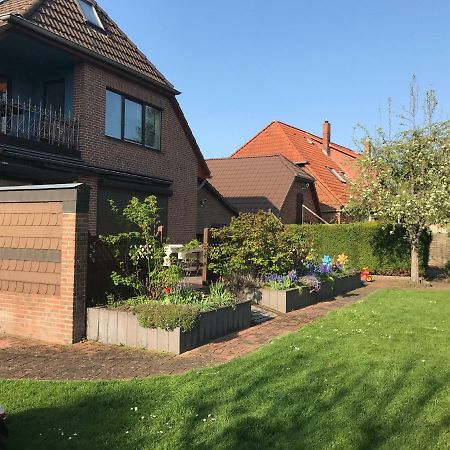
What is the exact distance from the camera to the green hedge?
20.1 meters

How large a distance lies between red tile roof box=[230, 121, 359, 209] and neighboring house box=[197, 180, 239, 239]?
1383 centimetres

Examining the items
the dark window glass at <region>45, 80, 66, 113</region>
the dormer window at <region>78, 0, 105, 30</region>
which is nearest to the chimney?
the dormer window at <region>78, 0, 105, 30</region>

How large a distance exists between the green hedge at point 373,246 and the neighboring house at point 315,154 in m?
10.6

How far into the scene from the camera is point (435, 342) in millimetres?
7574

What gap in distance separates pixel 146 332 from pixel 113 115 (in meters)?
9.68

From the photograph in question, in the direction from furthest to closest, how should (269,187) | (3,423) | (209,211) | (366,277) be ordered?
(269,187) → (209,211) → (366,277) → (3,423)

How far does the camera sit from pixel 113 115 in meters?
15.2

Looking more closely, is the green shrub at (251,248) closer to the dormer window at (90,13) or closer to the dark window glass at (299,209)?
the dormer window at (90,13)

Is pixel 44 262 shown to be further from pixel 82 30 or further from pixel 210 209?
pixel 210 209

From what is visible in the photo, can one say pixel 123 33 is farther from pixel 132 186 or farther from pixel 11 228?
pixel 11 228

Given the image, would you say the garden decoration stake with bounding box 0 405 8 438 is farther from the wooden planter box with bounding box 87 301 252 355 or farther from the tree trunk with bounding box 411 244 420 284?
the tree trunk with bounding box 411 244 420 284

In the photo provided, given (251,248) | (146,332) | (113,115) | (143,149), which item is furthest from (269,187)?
(146,332)

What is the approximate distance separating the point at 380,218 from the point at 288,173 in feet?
39.8

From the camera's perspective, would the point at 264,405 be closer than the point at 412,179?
Yes
